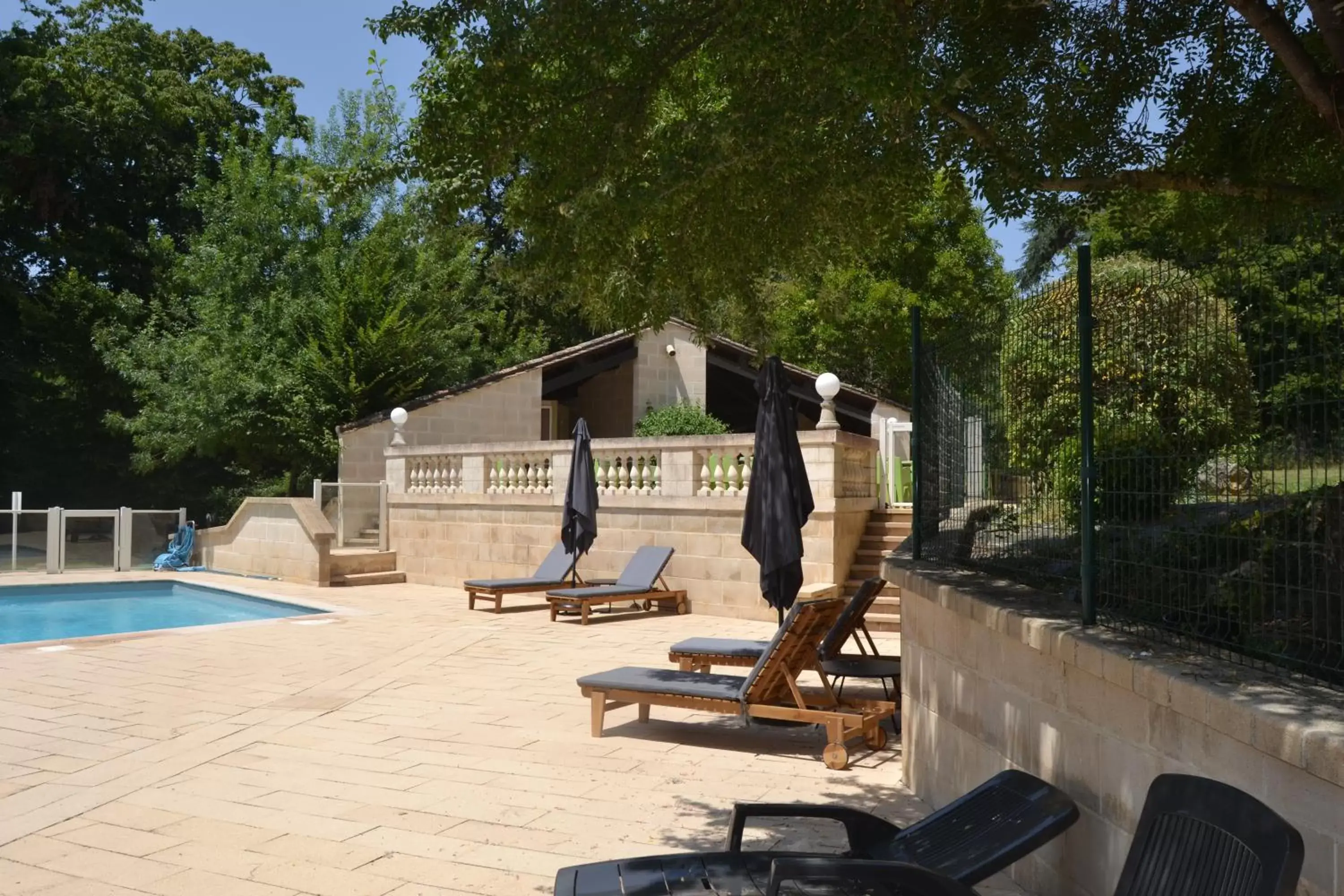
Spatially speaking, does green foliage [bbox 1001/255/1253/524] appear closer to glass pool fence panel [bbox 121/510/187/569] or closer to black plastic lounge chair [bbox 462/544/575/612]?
black plastic lounge chair [bbox 462/544/575/612]

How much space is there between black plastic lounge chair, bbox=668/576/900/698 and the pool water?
8.73 metres

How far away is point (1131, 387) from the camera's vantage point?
434 cm

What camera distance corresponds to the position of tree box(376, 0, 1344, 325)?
541 cm

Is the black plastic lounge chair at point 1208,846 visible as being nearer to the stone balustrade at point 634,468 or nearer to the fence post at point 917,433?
the fence post at point 917,433

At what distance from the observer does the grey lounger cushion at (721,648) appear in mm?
8445

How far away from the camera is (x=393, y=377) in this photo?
81.4 ft

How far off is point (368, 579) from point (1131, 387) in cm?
1749

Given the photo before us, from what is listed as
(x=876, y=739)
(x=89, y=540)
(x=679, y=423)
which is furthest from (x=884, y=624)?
(x=89, y=540)

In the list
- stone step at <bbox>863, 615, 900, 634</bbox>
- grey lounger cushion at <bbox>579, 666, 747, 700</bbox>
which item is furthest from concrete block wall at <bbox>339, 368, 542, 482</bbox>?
grey lounger cushion at <bbox>579, 666, 747, 700</bbox>

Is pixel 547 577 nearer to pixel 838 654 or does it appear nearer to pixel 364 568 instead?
pixel 364 568

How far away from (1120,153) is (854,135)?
2.04m

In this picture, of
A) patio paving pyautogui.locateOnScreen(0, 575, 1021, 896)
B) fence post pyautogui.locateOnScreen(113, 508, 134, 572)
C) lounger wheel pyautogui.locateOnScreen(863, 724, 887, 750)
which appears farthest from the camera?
fence post pyautogui.locateOnScreen(113, 508, 134, 572)

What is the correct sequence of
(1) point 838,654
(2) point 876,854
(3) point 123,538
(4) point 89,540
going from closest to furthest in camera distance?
(2) point 876,854, (1) point 838,654, (4) point 89,540, (3) point 123,538

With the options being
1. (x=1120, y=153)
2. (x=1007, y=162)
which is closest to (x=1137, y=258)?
(x=1120, y=153)
